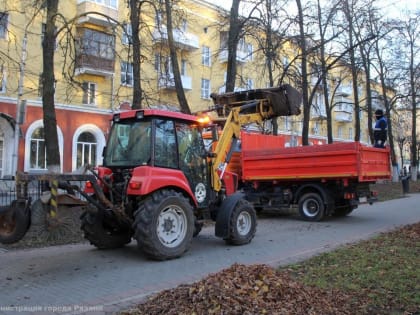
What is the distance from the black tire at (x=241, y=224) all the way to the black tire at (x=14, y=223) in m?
3.86

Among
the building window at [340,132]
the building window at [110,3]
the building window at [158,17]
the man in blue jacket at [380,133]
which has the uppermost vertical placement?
the building window at [110,3]

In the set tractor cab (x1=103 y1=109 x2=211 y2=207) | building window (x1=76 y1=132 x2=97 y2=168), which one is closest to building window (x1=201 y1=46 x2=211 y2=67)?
building window (x1=76 y1=132 x2=97 y2=168)

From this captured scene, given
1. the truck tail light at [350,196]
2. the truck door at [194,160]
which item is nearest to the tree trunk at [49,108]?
the truck door at [194,160]

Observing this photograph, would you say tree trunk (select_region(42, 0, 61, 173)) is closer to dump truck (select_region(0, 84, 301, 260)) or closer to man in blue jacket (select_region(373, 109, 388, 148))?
dump truck (select_region(0, 84, 301, 260))

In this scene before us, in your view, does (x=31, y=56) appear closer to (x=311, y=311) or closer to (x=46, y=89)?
(x=46, y=89)

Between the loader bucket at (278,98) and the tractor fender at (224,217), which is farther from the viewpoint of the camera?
the loader bucket at (278,98)

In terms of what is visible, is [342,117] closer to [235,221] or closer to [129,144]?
→ [235,221]

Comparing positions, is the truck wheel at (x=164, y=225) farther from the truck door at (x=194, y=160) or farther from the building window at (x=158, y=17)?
the building window at (x=158, y=17)

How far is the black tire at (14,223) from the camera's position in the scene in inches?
257

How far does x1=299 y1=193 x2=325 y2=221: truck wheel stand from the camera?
43.8 feet

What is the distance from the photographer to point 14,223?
6.59 meters

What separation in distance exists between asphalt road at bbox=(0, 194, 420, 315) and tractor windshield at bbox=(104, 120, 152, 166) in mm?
1746

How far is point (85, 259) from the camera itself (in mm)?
7926

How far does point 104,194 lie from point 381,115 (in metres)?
11.1
